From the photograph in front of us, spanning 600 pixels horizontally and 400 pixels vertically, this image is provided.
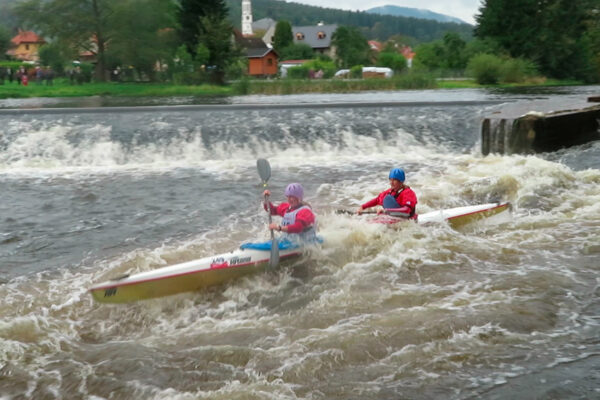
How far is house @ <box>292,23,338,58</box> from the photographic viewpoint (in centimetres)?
8688

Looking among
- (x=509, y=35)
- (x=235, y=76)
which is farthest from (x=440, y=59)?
(x=235, y=76)

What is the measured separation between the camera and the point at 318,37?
8931 cm

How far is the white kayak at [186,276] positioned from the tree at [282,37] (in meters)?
74.2

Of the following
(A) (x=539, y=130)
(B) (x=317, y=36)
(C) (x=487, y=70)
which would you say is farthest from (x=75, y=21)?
(B) (x=317, y=36)

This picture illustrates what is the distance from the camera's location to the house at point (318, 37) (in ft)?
285

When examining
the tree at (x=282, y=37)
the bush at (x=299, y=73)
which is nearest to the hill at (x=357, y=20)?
the tree at (x=282, y=37)

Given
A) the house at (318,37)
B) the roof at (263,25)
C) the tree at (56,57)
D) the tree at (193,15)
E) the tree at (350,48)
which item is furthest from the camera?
the roof at (263,25)

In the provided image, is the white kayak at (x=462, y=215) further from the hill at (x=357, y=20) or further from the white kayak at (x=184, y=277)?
the hill at (x=357, y=20)

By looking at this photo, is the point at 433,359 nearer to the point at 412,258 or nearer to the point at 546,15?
the point at 412,258

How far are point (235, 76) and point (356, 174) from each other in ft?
82.5

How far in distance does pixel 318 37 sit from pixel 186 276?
87243 mm

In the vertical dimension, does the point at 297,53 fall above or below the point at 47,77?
above

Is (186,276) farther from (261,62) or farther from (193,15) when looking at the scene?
(261,62)

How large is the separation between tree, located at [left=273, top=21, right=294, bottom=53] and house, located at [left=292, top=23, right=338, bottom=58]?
451 centimetres
